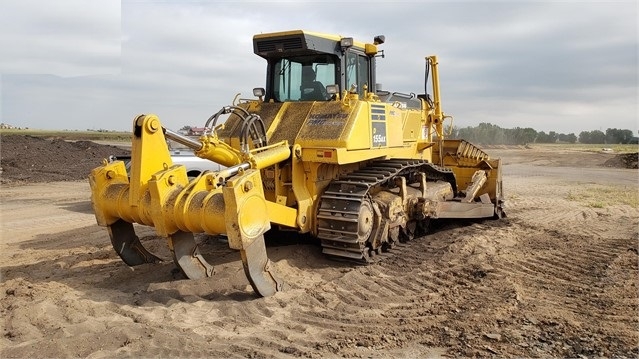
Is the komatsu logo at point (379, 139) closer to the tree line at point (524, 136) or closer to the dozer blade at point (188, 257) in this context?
the dozer blade at point (188, 257)

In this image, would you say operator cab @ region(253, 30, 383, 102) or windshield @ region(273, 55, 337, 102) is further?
windshield @ region(273, 55, 337, 102)

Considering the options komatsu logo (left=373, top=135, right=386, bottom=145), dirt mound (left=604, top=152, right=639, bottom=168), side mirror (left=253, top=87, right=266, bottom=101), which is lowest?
dirt mound (left=604, top=152, right=639, bottom=168)

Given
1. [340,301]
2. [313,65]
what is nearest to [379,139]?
[313,65]

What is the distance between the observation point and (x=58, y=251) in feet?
24.8

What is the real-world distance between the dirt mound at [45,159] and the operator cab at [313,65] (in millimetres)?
15139

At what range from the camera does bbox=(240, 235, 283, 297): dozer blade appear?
5000 mm

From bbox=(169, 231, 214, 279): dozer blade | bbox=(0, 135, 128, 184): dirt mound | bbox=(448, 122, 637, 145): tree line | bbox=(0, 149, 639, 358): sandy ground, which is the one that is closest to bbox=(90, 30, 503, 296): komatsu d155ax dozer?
bbox=(169, 231, 214, 279): dozer blade

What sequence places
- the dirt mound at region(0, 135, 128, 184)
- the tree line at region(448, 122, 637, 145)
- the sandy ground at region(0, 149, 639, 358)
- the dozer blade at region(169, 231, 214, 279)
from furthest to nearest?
the tree line at region(448, 122, 637, 145) < the dirt mound at region(0, 135, 128, 184) < the dozer blade at region(169, 231, 214, 279) < the sandy ground at region(0, 149, 639, 358)

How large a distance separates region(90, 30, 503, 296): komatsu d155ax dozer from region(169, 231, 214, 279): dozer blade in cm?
1

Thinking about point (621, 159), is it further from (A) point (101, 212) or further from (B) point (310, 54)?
(A) point (101, 212)

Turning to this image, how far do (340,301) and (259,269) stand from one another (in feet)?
3.12

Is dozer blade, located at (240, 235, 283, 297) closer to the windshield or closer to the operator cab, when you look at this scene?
the operator cab

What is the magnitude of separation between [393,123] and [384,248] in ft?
6.07

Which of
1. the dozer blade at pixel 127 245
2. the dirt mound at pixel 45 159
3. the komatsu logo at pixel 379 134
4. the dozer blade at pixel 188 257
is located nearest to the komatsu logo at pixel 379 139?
the komatsu logo at pixel 379 134
